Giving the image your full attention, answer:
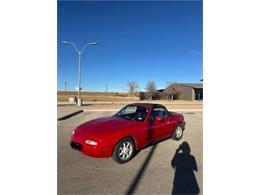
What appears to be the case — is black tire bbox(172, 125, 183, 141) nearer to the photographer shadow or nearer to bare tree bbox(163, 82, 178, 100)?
the photographer shadow

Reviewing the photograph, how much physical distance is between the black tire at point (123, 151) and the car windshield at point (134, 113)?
0.80 metres

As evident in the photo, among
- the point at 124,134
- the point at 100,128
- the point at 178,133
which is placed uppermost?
the point at 100,128

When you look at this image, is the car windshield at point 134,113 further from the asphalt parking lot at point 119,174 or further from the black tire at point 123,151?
the asphalt parking lot at point 119,174

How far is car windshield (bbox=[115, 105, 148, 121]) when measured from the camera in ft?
14.0

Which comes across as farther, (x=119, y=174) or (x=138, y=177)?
(x=119, y=174)

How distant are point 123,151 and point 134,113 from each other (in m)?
1.46

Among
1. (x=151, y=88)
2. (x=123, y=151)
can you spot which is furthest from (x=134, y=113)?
(x=151, y=88)

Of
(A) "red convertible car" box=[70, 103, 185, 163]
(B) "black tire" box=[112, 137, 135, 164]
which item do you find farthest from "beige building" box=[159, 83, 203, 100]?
(B) "black tire" box=[112, 137, 135, 164]

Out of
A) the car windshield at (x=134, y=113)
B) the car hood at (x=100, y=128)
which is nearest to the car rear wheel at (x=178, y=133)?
the car windshield at (x=134, y=113)

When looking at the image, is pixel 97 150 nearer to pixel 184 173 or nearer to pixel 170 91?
pixel 184 173

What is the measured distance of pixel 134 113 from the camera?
4691mm

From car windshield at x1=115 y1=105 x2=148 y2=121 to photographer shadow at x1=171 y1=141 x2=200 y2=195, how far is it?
1.34 meters
